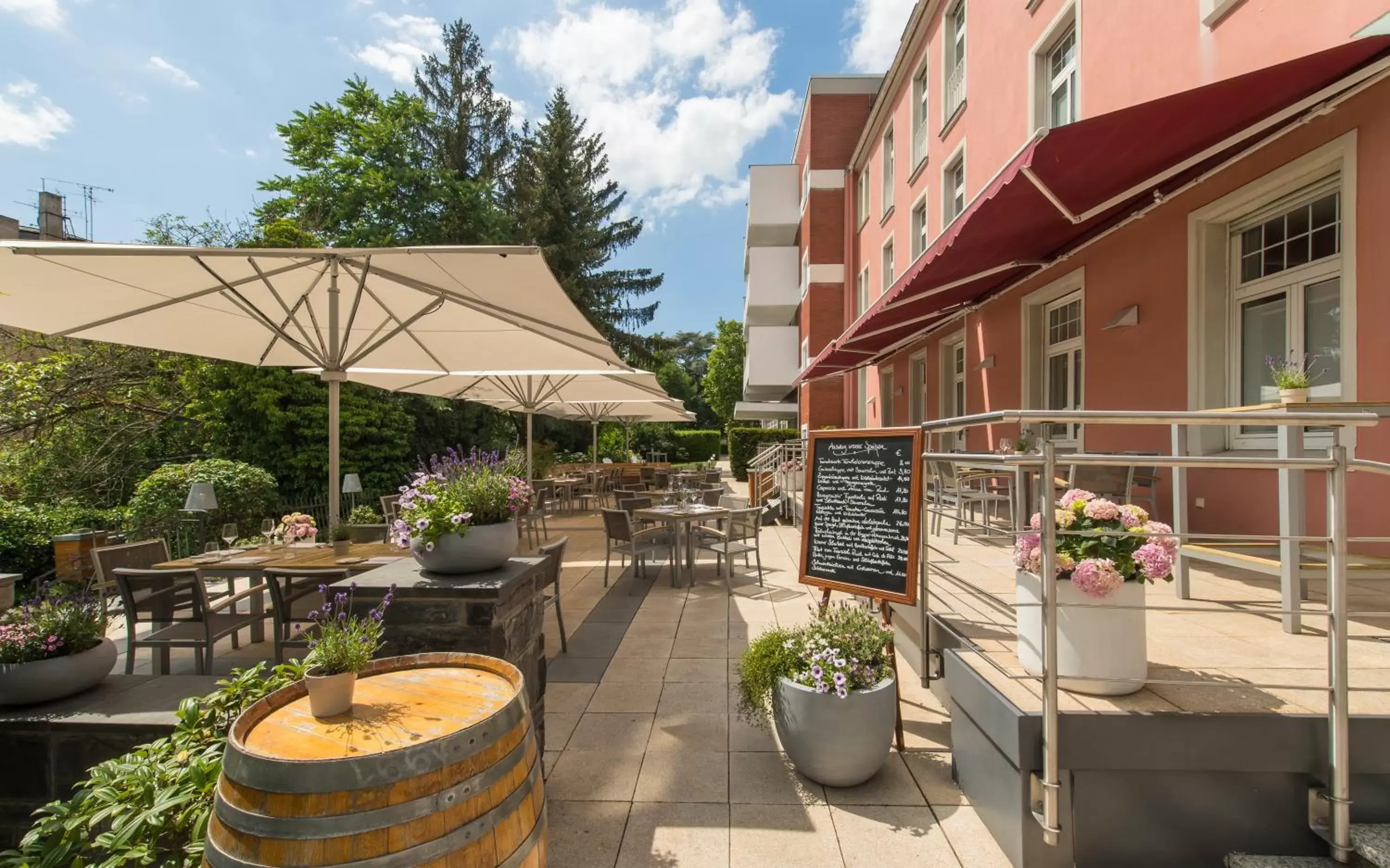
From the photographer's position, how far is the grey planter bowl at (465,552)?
7.85 ft

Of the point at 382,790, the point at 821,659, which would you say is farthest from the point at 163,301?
the point at 821,659

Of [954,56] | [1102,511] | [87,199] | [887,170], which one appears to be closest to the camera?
[1102,511]

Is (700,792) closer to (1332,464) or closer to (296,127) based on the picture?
(1332,464)

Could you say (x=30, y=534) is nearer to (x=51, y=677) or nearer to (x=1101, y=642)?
(x=51, y=677)

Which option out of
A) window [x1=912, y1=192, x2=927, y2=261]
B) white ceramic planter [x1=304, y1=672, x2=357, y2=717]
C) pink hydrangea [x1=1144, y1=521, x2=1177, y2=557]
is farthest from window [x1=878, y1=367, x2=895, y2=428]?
white ceramic planter [x1=304, y1=672, x2=357, y2=717]

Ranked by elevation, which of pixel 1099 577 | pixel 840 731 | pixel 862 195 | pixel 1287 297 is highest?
pixel 862 195

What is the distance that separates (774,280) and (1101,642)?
21.8 m

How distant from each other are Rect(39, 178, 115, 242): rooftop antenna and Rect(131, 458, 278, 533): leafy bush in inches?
812

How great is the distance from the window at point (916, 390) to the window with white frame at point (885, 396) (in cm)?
140

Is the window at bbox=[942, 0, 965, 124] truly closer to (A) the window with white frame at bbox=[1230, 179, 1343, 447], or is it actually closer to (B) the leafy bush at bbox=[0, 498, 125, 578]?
(A) the window with white frame at bbox=[1230, 179, 1343, 447]

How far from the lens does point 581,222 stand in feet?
85.2

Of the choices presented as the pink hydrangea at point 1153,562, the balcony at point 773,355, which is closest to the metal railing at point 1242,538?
the pink hydrangea at point 1153,562

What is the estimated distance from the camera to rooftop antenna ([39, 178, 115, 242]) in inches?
827

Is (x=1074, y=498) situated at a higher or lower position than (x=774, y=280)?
lower
